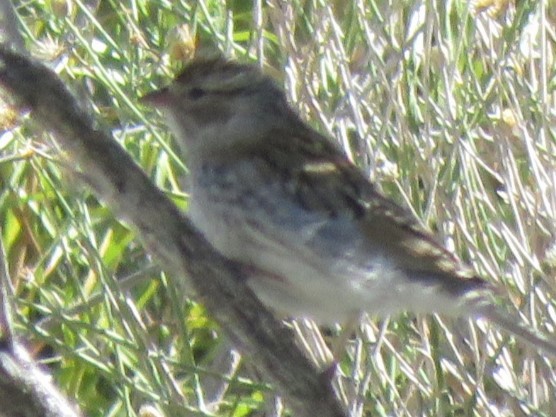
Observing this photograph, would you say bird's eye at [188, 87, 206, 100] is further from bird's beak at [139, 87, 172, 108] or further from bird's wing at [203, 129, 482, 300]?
bird's wing at [203, 129, 482, 300]

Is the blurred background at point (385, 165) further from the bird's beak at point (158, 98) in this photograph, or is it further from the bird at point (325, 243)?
the bird at point (325, 243)

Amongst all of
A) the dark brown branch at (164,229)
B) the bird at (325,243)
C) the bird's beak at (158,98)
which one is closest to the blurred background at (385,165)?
the bird's beak at (158,98)

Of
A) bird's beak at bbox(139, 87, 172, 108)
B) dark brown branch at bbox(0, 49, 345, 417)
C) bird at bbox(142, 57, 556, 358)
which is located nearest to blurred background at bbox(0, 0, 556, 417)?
bird's beak at bbox(139, 87, 172, 108)

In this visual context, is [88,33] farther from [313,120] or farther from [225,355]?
[225,355]

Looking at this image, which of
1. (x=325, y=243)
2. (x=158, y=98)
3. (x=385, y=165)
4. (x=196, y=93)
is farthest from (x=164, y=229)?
(x=385, y=165)

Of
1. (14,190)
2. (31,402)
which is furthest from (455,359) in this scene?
(31,402)

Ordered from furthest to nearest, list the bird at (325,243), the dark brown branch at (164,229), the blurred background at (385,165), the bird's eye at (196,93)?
the bird's eye at (196,93), the blurred background at (385,165), the bird at (325,243), the dark brown branch at (164,229)
